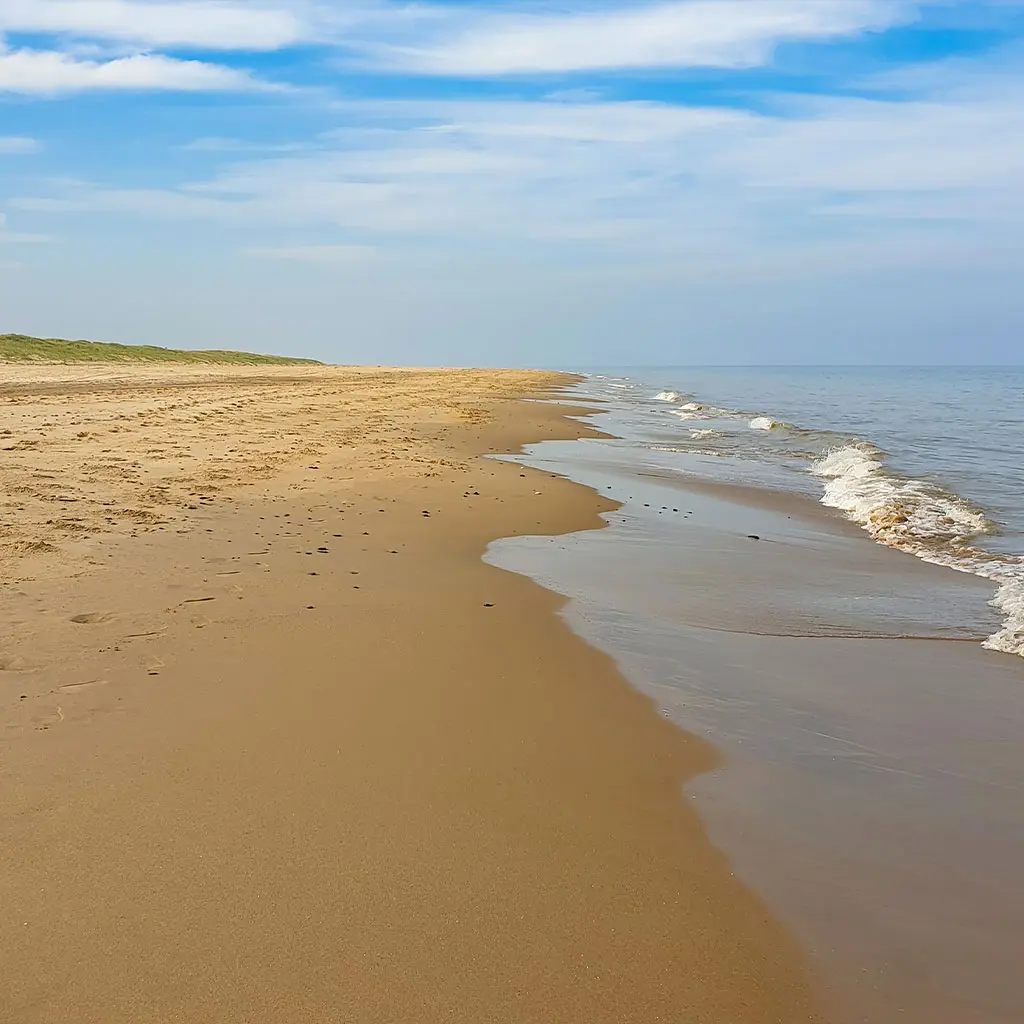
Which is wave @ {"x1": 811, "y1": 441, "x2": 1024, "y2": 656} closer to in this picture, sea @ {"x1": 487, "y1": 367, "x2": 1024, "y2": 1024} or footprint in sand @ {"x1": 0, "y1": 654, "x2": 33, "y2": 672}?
sea @ {"x1": 487, "y1": 367, "x2": 1024, "y2": 1024}

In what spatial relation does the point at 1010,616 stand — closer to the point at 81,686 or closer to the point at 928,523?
the point at 928,523

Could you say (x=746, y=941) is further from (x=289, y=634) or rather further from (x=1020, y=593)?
(x=1020, y=593)

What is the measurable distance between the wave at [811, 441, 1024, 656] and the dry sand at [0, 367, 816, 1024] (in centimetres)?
365

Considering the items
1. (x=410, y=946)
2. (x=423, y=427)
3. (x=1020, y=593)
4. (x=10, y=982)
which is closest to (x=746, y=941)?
(x=410, y=946)

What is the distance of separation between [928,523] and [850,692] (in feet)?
21.5

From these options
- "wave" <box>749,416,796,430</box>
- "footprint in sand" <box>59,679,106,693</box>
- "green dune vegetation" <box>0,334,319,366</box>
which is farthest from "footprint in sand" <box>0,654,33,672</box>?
"green dune vegetation" <box>0,334,319,366</box>

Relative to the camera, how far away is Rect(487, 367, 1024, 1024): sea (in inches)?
115

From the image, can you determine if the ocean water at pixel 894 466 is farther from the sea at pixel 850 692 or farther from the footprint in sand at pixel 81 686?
the footprint in sand at pixel 81 686

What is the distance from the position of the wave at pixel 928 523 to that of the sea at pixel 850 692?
0.04m

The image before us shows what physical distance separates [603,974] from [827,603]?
5070 millimetres

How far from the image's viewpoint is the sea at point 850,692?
293 centimetres

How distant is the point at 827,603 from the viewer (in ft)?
23.6

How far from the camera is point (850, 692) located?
519cm

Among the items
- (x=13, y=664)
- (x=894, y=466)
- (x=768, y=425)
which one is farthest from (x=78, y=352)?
(x=13, y=664)
